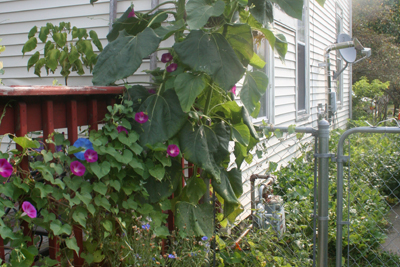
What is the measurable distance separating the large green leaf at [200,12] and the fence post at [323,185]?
97cm

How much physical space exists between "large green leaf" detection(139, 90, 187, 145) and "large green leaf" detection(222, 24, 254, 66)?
43 cm

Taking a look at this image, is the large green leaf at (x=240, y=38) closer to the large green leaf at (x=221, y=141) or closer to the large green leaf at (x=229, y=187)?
the large green leaf at (x=221, y=141)

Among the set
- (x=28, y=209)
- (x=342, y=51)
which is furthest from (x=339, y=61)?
(x=28, y=209)

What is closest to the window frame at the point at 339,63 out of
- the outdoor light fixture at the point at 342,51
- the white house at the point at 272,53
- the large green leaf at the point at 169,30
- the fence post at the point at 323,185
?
the white house at the point at 272,53

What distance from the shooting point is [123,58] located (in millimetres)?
1970

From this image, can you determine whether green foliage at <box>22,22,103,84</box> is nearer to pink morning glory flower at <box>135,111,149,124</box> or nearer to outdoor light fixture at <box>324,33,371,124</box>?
pink morning glory flower at <box>135,111,149,124</box>

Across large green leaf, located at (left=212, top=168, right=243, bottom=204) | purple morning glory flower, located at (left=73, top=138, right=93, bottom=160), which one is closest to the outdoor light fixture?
large green leaf, located at (left=212, top=168, right=243, bottom=204)

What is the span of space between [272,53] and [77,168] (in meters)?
3.69

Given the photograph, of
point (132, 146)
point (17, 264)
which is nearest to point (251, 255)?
Answer: point (132, 146)

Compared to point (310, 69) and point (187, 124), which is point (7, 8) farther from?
point (310, 69)

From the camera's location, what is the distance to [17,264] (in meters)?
1.47

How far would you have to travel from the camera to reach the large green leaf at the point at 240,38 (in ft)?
6.64

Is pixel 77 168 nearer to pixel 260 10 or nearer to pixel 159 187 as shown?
pixel 159 187

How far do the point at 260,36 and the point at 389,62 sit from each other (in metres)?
17.9
